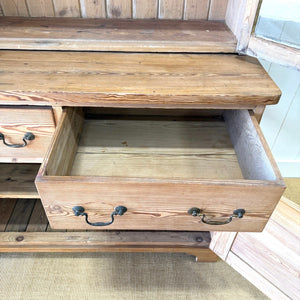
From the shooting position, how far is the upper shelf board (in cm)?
86

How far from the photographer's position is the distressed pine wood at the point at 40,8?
0.99 meters

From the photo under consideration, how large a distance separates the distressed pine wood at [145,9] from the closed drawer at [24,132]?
529 millimetres

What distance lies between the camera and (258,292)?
112cm

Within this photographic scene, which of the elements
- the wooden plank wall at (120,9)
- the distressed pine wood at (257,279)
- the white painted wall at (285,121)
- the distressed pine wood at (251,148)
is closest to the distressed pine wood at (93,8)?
the wooden plank wall at (120,9)

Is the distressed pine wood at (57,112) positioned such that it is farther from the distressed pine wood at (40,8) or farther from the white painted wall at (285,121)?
the white painted wall at (285,121)

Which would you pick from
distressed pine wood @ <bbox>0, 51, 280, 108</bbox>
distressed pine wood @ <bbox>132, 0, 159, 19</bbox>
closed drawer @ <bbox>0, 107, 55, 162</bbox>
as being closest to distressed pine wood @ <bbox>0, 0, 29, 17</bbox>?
distressed pine wood @ <bbox>0, 51, 280, 108</bbox>

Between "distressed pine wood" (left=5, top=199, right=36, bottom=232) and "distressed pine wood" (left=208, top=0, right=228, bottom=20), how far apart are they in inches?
43.4

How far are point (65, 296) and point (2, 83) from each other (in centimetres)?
83

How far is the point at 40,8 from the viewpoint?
1005mm

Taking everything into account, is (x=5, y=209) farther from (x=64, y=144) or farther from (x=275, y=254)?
(x=275, y=254)

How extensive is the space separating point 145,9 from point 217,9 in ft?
0.86

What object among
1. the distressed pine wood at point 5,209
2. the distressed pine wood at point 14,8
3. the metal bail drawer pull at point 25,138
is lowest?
the distressed pine wood at point 5,209

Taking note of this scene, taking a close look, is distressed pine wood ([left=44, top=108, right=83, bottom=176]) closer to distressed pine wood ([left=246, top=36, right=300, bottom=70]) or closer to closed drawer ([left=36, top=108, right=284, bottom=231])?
closed drawer ([left=36, top=108, right=284, bottom=231])

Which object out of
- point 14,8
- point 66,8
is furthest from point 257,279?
point 14,8
